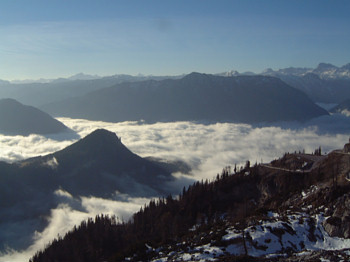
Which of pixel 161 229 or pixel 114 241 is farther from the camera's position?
pixel 114 241

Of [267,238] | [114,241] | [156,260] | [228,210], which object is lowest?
[114,241]

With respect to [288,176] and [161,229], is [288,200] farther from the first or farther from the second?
[161,229]

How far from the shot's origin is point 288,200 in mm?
140500

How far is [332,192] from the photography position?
11619 cm

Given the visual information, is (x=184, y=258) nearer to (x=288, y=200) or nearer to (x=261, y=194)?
(x=288, y=200)

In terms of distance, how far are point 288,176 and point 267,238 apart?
103 meters

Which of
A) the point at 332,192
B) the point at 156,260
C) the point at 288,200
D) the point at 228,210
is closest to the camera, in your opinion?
the point at 156,260

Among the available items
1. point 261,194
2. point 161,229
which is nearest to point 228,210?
point 261,194

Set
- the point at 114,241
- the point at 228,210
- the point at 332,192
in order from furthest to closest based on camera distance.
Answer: the point at 114,241, the point at 228,210, the point at 332,192

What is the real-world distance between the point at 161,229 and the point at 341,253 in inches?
4669

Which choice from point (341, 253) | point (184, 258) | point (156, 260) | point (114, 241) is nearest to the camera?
point (341, 253)

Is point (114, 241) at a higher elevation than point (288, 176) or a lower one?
lower

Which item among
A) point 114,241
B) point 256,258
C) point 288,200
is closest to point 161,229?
point 114,241

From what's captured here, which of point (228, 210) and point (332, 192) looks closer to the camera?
point (332, 192)
